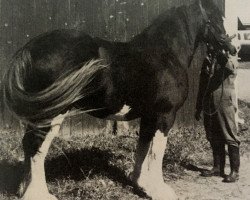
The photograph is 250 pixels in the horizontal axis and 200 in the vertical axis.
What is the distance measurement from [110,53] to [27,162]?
1225 millimetres

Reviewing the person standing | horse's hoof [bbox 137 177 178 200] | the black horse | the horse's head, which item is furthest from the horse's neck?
horse's hoof [bbox 137 177 178 200]

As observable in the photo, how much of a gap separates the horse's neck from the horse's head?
11 centimetres

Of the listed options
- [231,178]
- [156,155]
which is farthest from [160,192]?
[231,178]

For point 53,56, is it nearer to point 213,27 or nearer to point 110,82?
point 110,82

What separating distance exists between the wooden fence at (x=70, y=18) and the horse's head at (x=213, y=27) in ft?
6.94

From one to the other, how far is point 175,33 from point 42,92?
1.52 meters

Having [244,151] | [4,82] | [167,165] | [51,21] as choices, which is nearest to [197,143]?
[244,151]

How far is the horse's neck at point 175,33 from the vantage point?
4.39m

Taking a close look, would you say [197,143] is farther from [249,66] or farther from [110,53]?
[249,66]

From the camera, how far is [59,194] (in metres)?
4.26

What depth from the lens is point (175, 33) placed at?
14.8ft

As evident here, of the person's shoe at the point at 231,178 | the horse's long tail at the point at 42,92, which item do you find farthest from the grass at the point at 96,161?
the person's shoe at the point at 231,178

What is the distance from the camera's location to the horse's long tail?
3.77m

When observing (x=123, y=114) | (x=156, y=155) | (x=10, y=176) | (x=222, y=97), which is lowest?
(x=10, y=176)
